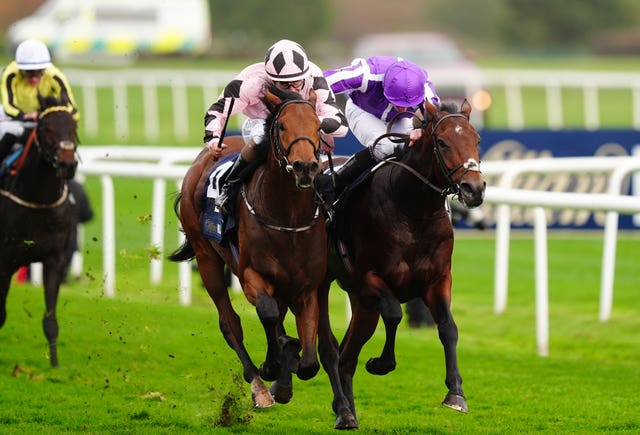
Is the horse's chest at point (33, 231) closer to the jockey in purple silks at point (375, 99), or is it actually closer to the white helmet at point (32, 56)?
the white helmet at point (32, 56)

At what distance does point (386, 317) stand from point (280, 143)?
3.42 ft

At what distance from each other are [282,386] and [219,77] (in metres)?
17.5

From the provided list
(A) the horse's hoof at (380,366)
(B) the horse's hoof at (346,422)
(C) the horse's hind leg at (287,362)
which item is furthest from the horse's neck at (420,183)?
(B) the horse's hoof at (346,422)

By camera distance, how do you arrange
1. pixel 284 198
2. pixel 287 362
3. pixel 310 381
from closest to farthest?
1. pixel 284 198
2. pixel 287 362
3. pixel 310 381

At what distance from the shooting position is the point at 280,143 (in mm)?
6129

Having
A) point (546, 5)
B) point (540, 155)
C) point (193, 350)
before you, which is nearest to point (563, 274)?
point (540, 155)

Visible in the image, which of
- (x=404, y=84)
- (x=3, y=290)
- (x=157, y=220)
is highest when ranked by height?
(x=404, y=84)

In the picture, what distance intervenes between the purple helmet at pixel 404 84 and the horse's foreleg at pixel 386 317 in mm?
922

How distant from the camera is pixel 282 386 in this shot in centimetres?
668

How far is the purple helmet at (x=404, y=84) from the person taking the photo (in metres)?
6.81

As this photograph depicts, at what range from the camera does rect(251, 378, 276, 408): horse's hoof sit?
6.66 metres

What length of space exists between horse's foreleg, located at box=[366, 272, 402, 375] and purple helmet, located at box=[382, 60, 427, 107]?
0.92m

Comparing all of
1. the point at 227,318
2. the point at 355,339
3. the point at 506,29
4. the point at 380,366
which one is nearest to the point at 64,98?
the point at 227,318

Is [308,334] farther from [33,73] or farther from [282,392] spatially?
[33,73]
